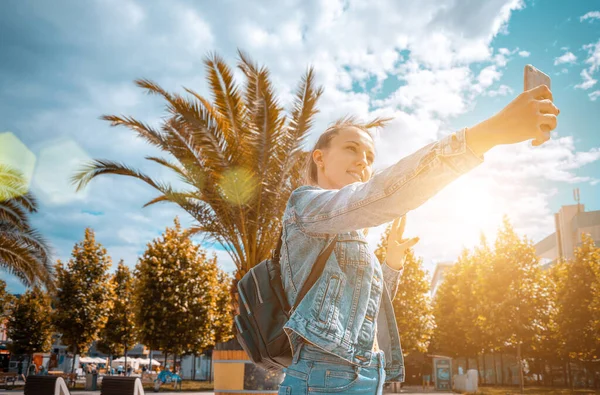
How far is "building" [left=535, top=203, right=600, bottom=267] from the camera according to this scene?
4803 cm

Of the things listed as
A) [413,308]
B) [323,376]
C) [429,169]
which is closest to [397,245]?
[323,376]

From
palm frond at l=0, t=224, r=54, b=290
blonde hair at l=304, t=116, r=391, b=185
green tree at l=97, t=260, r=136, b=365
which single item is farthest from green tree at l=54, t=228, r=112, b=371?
blonde hair at l=304, t=116, r=391, b=185

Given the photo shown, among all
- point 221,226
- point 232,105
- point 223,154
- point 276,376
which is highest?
point 232,105

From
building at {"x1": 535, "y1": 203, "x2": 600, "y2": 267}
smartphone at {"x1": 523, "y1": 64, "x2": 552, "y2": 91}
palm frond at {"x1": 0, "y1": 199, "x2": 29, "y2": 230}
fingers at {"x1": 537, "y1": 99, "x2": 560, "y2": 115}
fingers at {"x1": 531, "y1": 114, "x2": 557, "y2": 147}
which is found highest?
building at {"x1": 535, "y1": 203, "x2": 600, "y2": 267}

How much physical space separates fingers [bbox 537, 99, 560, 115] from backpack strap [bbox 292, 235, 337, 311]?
2.66 ft

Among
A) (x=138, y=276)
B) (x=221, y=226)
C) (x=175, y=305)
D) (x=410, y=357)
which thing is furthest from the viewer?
(x=410, y=357)

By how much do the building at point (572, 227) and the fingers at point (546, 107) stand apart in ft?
177

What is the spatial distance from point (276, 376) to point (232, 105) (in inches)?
231

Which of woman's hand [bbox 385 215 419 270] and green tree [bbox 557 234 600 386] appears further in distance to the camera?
green tree [bbox 557 234 600 386]

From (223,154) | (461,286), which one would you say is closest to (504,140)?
(223,154)

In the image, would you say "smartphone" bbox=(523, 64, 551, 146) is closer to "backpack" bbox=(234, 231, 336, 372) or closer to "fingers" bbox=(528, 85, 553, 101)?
"fingers" bbox=(528, 85, 553, 101)

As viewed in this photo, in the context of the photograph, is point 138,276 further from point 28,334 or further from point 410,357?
point 410,357

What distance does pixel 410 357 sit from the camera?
117 feet

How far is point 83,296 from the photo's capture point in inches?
1057
